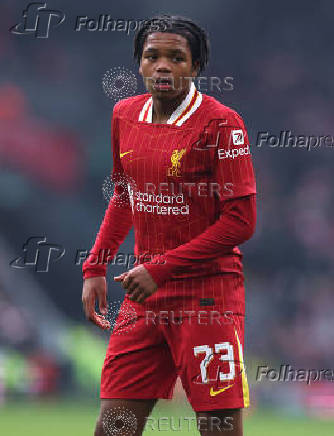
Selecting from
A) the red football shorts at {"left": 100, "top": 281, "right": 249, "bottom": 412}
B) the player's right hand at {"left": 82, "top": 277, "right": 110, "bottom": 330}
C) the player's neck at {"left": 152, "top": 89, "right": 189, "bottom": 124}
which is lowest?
the red football shorts at {"left": 100, "top": 281, "right": 249, "bottom": 412}

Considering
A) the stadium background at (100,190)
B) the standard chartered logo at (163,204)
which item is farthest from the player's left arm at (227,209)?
the stadium background at (100,190)

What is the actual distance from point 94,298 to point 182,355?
457 millimetres

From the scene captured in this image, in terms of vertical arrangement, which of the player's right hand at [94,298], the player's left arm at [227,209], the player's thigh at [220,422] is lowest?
the player's thigh at [220,422]

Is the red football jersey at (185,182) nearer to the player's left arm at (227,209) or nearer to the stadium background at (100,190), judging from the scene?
the player's left arm at (227,209)

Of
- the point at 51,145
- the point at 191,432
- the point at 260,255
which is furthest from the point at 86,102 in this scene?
the point at 191,432

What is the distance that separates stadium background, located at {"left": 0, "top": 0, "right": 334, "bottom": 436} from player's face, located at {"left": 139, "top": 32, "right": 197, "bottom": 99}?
479 cm

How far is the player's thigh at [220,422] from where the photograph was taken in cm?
302

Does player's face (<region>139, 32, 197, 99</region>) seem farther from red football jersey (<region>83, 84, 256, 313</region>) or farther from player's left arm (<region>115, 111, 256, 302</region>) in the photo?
player's left arm (<region>115, 111, 256, 302</region>)

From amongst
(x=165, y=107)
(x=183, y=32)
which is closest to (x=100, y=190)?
(x=165, y=107)

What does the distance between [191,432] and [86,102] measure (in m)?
4.80

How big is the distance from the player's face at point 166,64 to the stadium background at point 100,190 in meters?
4.79

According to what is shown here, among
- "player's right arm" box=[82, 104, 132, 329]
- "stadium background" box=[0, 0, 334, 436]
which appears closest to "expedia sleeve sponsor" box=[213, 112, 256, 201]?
"player's right arm" box=[82, 104, 132, 329]

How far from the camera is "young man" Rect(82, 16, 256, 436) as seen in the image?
3027 mm

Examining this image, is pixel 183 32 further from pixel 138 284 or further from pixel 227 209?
pixel 138 284
